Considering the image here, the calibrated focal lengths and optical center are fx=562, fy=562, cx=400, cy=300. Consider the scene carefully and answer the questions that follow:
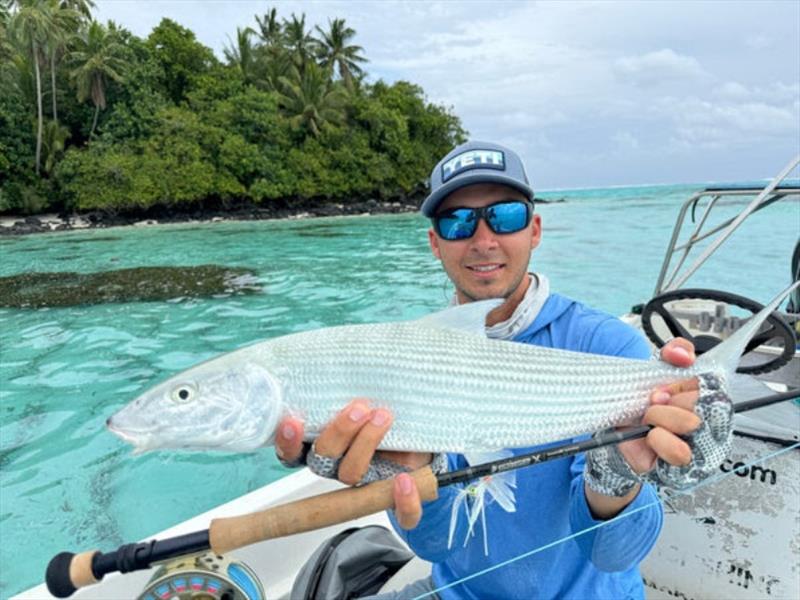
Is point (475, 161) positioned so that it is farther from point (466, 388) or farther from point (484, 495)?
point (484, 495)

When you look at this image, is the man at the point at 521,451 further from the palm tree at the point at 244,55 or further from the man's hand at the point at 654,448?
the palm tree at the point at 244,55

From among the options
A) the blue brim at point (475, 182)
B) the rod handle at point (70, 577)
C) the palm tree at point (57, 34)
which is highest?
the palm tree at point (57, 34)

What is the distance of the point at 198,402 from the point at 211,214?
1918 inches

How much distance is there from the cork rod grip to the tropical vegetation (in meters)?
46.8

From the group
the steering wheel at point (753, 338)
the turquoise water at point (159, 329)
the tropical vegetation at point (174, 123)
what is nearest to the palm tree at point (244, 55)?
the tropical vegetation at point (174, 123)

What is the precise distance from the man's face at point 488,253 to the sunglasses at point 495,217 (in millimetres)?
20

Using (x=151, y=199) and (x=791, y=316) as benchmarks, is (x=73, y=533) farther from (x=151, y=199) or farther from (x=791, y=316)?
(x=151, y=199)

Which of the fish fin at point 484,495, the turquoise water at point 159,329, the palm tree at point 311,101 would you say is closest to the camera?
the fish fin at point 484,495

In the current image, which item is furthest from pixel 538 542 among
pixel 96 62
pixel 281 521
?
pixel 96 62

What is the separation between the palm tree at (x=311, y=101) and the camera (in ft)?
173

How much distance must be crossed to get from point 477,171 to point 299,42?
6350cm

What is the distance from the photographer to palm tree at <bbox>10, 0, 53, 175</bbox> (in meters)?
41.2

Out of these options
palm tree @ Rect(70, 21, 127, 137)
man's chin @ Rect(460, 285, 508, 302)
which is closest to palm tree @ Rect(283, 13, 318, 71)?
palm tree @ Rect(70, 21, 127, 137)

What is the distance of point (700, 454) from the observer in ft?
6.00
